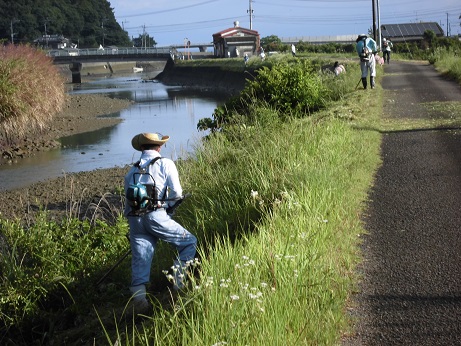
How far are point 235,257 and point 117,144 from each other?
1000 inches

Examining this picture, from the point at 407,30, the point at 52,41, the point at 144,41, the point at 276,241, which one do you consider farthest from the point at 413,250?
the point at 144,41

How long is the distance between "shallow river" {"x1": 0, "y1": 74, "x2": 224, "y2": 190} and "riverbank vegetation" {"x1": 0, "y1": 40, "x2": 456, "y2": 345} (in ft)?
8.47

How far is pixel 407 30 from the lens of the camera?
295 ft

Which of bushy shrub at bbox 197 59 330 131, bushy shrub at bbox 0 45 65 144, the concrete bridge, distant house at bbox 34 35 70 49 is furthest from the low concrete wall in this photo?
distant house at bbox 34 35 70 49

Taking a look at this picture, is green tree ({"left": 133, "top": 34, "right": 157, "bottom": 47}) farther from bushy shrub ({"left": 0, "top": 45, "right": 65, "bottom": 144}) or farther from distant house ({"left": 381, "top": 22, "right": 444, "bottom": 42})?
bushy shrub ({"left": 0, "top": 45, "right": 65, "bottom": 144})

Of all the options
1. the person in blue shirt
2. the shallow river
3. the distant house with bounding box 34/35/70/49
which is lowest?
the shallow river

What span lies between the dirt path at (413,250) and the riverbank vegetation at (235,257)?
0.23 metres

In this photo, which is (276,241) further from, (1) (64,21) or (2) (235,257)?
(1) (64,21)

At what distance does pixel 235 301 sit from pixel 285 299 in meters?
0.51

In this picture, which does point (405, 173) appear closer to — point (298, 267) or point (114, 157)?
point (298, 267)

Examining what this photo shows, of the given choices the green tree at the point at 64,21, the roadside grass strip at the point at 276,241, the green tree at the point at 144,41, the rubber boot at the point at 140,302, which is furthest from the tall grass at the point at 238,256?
the green tree at the point at 144,41

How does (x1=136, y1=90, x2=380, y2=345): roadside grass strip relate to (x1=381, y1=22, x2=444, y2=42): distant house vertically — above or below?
below

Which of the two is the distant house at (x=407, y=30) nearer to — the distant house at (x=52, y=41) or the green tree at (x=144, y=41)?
the distant house at (x=52, y=41)

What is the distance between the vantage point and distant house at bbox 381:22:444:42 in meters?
86.6
